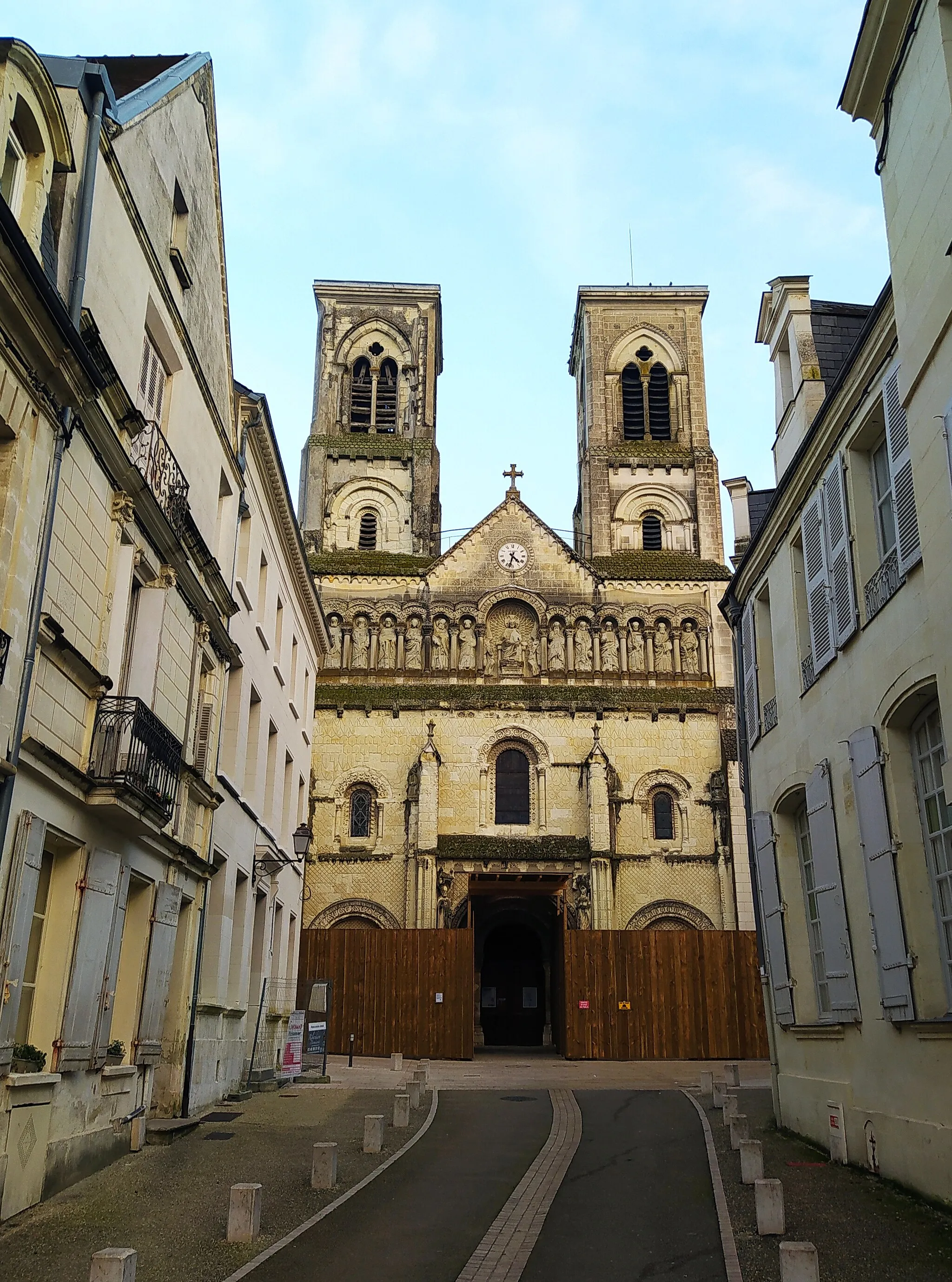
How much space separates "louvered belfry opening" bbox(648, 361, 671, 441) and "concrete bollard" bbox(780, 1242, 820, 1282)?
35724 millimetres

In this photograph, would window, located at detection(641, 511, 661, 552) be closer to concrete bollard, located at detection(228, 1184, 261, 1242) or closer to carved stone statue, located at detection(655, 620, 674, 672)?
carved stone statue, located at detection(655, 620, 674, 672)

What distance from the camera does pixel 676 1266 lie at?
712cm

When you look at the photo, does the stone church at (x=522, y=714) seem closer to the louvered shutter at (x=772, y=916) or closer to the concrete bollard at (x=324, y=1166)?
the louvered shutter at (x=772, y=916)

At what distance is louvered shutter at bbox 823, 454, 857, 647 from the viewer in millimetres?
10438

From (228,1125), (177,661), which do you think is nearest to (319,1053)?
(228,1125)

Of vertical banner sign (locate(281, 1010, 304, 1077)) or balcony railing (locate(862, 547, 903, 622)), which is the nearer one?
balcony railing (locate(862, 547, 903, 622))

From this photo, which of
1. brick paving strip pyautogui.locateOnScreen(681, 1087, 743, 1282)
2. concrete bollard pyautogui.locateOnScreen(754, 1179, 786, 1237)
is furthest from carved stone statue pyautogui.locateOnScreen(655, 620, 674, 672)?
concrete bollard pyautogui.locateOnScreen(754, 1179, 786, 1237)

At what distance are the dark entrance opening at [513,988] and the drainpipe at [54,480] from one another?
26.6 metres

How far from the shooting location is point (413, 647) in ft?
111

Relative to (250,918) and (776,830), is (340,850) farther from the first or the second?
(776,830)

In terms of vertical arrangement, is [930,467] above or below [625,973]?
above

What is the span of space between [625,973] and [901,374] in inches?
740

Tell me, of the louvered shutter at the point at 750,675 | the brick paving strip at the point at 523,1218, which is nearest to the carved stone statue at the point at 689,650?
the louvered shutter at the point at 750,675

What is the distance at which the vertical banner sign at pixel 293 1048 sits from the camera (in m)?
18.0
